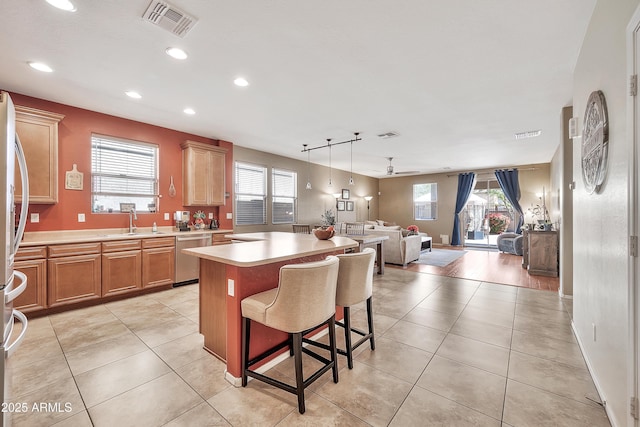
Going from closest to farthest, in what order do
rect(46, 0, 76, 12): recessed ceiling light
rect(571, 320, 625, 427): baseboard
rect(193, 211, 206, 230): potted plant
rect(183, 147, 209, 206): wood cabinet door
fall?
1. rect(571, 320, 625, 427): baseboard
2. rect(46, 0, 76, 12): recessed ceiling light
3. rect(183, 147, 209, 206): wood cabinet door
4. rect(193, 211, 206, 230): potted plant

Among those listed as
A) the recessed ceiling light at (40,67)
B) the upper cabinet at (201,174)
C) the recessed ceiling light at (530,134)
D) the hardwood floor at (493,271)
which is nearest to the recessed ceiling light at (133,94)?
the recessed ceiling light at (40,67)

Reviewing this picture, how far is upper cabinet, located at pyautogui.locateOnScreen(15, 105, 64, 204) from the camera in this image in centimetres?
334

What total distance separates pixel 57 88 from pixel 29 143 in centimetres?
79

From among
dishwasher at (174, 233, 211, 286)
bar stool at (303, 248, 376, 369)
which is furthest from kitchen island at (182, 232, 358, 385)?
dishwasher at (174, 233, 211, 286)

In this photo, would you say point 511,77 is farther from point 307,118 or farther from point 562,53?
point 307,118

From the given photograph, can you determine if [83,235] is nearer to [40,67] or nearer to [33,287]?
[33,287]

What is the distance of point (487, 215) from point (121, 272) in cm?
1071

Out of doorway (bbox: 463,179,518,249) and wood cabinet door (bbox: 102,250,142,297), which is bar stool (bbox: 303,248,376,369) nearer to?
wood cabinet door (bbox: 102,250,142,297)

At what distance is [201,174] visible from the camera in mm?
5113

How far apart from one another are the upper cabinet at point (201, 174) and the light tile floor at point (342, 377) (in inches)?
93.0

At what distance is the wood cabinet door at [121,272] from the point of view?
379 centimetres

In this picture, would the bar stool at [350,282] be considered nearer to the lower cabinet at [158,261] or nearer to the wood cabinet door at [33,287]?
the lower cabinet at [158,261]

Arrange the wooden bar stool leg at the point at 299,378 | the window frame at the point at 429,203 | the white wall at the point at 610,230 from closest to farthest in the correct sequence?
the white wall at the point at 610,230
the wooden bar stool leg at the point at 299,378
the window frame at the point at 429,203

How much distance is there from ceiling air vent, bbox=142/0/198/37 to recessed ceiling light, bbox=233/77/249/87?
2.78 ft
